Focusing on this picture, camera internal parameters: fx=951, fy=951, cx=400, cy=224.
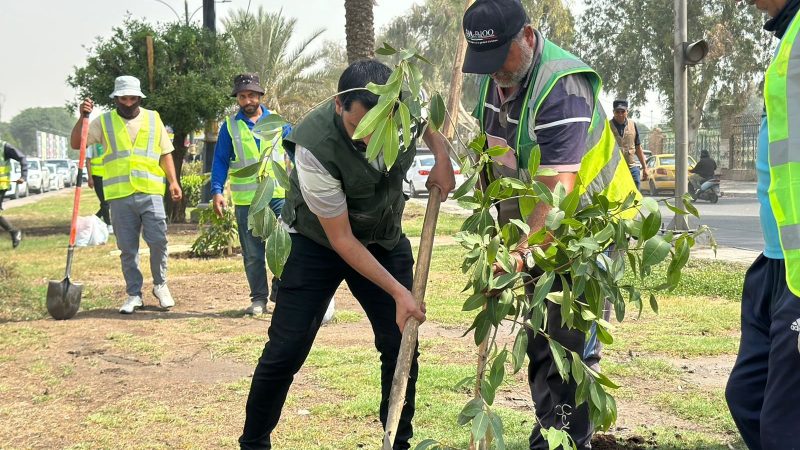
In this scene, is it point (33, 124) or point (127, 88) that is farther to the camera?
point (33, 124)

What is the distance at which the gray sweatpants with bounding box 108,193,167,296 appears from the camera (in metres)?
7.99

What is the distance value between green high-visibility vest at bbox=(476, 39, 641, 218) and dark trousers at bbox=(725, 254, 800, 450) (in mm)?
618

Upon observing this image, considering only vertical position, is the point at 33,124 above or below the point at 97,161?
above

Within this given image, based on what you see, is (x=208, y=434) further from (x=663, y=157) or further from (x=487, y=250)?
(x=663, y=157)

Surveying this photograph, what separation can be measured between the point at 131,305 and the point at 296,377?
117 inches

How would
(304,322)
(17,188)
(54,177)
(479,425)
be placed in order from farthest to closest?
(54,177) → (17,188) → (304,322) → (479,425)

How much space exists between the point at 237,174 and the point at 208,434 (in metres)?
2.35

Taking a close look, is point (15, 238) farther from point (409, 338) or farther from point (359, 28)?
point (409, 338)

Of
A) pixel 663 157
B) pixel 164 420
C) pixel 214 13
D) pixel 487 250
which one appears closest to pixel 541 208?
pixel 487 250

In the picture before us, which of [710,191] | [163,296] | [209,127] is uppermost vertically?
[209,127]

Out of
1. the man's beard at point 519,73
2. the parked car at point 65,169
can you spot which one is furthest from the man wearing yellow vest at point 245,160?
the parked car at point 65,169

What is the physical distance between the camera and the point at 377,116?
2486 millimetres

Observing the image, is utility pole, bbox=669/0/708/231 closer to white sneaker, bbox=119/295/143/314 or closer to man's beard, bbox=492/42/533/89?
white sneaker, bbox=119/295/143/314

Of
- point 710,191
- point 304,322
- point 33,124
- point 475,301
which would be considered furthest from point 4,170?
point 33,124
